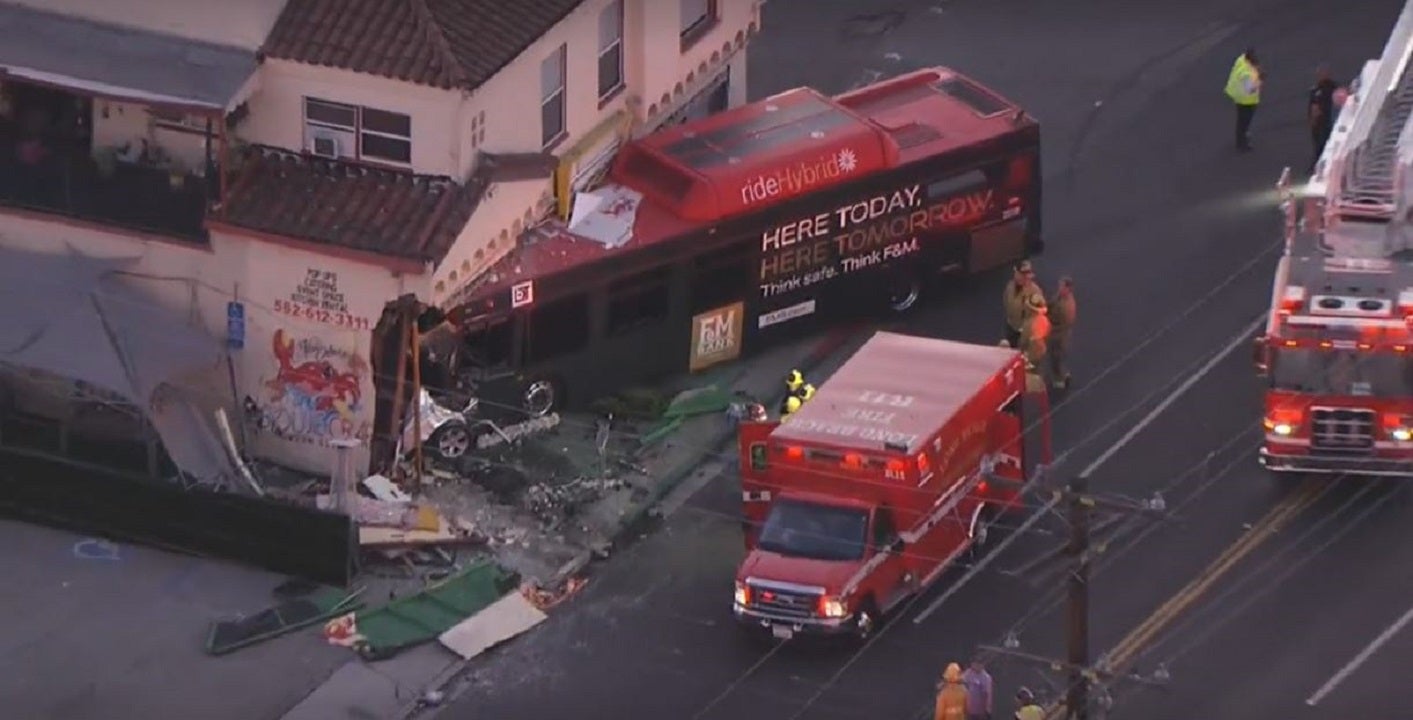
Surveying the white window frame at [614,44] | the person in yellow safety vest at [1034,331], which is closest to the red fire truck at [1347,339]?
the person in yellow safety vest at [1034,331]

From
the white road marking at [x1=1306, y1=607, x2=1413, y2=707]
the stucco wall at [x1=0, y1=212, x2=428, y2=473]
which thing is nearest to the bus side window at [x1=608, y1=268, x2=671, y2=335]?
the stucco wall at [x1=0, y1=212, x2=428, y2=473]

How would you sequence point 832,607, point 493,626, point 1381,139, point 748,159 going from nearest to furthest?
point 832,607
point 493,626
point 1381,139
point 748,159

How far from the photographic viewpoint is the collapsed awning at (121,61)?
46062 millimetres

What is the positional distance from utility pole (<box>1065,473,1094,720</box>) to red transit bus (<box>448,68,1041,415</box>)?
35.8 ft

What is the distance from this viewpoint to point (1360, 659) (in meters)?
42.5

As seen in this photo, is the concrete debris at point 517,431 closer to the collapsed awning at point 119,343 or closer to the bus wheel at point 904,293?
the collapsed awning at point 119,343

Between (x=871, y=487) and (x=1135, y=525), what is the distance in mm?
4203

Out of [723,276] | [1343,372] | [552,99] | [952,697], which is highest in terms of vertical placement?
[552,99]

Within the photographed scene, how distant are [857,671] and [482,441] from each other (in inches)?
282

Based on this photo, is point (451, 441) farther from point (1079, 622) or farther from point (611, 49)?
point (1079, 622)

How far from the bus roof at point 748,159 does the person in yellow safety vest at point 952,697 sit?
9672 mm

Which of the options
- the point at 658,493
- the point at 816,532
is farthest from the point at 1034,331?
the point at 816,532

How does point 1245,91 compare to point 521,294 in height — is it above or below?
above

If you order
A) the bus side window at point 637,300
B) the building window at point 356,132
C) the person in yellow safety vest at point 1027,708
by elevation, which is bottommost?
the person in yellow safety vest at point 1027,708
